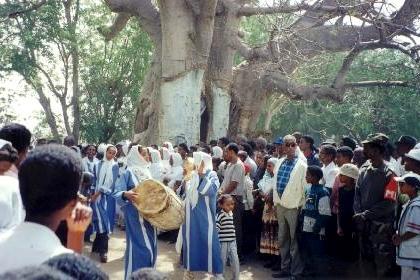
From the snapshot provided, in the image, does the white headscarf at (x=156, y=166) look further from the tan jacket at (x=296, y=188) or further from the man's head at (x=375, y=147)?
the man's head at (x=375, y=147)

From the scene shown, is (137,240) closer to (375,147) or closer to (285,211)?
(285,211)

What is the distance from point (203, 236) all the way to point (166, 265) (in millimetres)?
1582

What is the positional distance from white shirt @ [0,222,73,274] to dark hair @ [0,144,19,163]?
1.41m

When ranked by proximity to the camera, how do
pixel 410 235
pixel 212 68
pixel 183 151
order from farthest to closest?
pixel 212 68
pixel 183 151
pixel 410 235

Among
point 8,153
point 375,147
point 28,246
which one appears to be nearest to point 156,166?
point 375,147

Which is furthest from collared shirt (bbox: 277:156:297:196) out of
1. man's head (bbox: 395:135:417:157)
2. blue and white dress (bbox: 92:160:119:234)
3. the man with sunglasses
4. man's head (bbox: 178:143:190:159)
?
man's head (bbox: 178:143:190:159)

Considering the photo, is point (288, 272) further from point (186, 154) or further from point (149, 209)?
point (186, 154)

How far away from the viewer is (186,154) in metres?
9.73

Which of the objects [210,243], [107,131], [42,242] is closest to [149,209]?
[210,243]

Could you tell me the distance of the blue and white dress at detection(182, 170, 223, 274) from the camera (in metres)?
5.70

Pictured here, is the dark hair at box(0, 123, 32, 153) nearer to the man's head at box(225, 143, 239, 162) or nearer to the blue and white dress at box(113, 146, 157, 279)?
the blue and white dress at box(113, 146, 157, 279)

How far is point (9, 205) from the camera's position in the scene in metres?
2.41

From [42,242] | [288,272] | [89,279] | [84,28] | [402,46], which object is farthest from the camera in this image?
[84,28]

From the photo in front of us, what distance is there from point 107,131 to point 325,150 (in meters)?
12.4
